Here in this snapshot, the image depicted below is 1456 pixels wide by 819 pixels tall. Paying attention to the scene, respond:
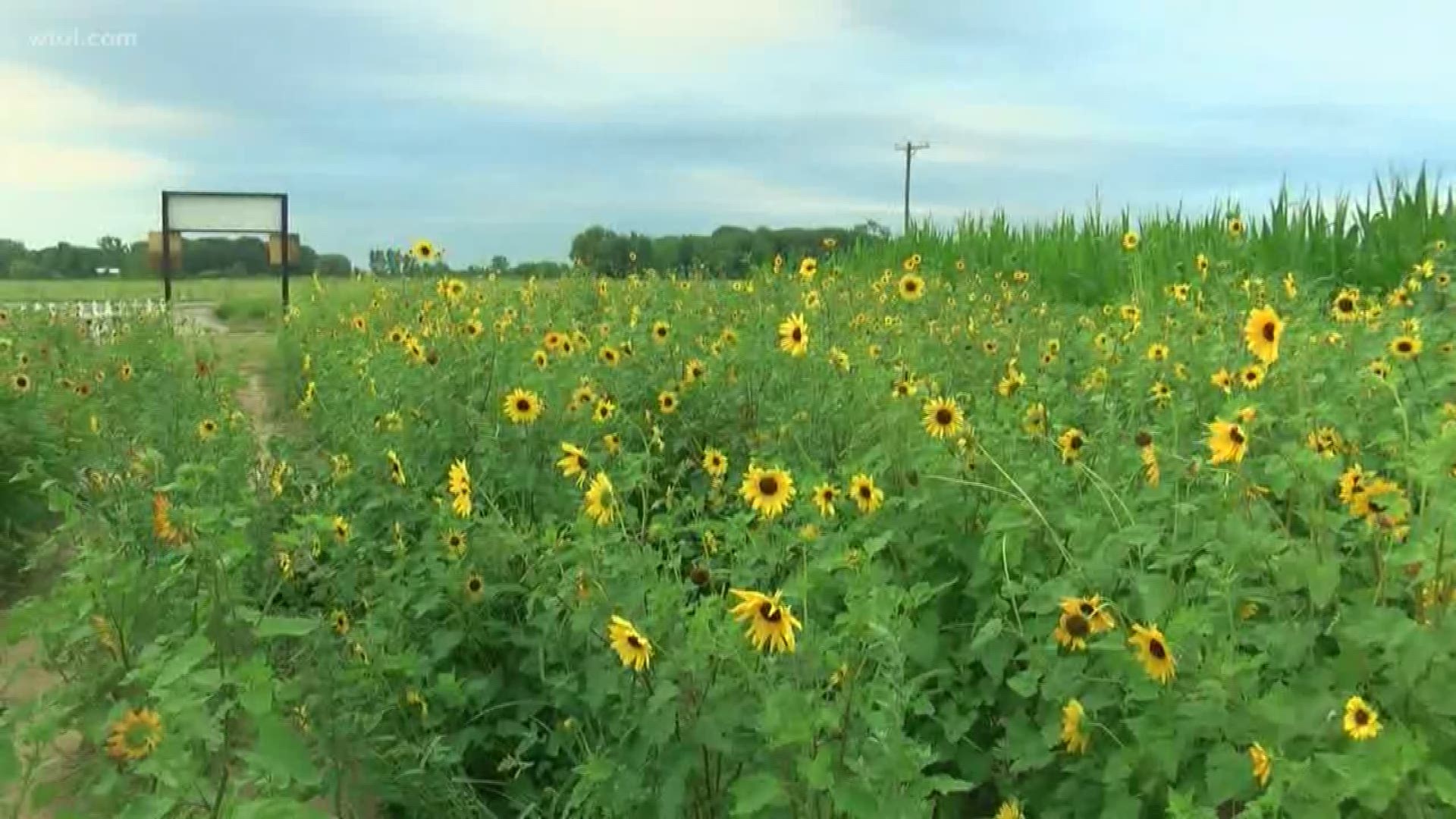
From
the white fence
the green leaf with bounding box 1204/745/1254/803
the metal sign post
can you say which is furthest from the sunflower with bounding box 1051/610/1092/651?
the metal sign post

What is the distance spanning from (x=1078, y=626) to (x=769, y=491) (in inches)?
27.4

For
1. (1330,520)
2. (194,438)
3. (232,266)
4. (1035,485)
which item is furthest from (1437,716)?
(232,266)

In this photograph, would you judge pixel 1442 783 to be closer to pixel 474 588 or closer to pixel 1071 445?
pixel 1071 445

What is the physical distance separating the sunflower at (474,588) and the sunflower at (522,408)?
→ 799 millimetres

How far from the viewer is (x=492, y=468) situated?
11.4 ft

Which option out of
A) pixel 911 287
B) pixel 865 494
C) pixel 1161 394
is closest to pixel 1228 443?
pixel 865 494

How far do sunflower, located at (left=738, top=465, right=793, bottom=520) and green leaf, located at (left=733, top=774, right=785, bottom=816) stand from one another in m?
0.78

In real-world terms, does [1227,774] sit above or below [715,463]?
below

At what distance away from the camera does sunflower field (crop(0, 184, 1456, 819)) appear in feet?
5.71

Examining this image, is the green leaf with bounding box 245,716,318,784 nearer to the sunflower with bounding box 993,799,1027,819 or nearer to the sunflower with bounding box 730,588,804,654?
the sunflower with bounding box 730,588,804,654

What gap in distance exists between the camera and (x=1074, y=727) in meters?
2.00

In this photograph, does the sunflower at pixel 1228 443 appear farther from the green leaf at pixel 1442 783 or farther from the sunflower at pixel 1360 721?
the green leaf at pixel 1442 783

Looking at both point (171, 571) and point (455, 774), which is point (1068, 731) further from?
point (171, 571)

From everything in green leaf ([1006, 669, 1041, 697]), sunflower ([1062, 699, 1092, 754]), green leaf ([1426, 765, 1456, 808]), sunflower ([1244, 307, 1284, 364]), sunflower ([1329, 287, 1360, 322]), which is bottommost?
sunflower ([1062, 699, 1092, 754])
